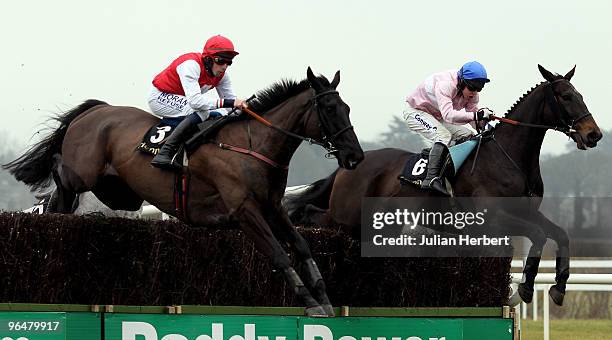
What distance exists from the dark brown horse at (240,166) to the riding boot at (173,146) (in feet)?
0.36

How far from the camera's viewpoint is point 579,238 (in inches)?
453

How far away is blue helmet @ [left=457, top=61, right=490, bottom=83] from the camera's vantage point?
845 cm

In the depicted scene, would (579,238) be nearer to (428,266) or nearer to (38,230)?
(428,266)

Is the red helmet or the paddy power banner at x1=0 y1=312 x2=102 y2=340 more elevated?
the red helmet

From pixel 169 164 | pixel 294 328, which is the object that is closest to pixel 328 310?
pixel 294 328

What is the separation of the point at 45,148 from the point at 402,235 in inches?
103

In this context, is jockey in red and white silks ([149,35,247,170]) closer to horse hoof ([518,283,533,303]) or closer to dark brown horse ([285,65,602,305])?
dark brown horse ([285,65,602,305])

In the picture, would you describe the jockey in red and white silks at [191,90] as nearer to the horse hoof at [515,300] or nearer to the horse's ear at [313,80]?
the horse's ear at [313,80]

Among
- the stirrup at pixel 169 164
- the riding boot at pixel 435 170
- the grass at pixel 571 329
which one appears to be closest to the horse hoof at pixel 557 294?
the riding boot at pixel 435 170

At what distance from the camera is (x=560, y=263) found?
7.81 m

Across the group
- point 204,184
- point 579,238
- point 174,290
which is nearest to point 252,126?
point 204,184

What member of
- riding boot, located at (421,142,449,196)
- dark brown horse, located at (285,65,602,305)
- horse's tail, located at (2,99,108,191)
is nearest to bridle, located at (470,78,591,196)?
dark brown horse, located at (285,65,602,305)

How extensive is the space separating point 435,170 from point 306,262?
6.52 feet

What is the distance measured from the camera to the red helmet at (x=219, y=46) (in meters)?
7.27
